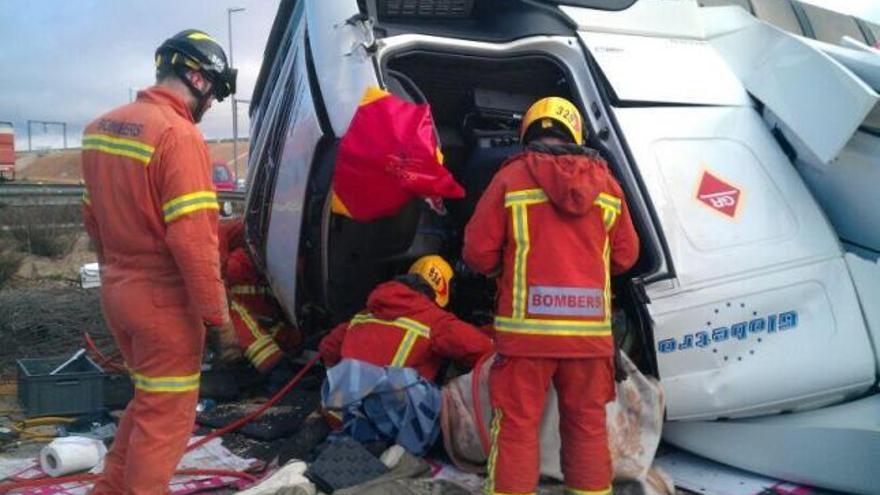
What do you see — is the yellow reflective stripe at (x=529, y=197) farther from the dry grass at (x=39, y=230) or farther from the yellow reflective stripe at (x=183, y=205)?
the dry grass at (x=39, y=230)

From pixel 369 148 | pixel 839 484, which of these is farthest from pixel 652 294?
pixel 369 148

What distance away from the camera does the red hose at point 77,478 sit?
3.16 m

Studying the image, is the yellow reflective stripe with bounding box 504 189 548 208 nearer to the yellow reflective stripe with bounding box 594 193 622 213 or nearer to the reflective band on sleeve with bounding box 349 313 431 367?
the yellow reflective stripe with bounding box 594 193 622 213

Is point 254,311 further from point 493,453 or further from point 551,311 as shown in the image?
point 551,311

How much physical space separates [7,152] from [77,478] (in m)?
24.8

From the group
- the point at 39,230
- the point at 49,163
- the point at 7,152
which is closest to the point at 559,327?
the point at 39,230

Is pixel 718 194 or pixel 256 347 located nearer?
pixel 718 194

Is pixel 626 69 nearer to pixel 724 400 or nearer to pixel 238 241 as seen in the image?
pixel 724 400

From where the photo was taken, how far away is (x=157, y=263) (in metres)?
2.80

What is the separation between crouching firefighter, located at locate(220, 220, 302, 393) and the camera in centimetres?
486

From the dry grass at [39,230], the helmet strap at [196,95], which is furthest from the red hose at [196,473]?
the dry grass at [39,230]

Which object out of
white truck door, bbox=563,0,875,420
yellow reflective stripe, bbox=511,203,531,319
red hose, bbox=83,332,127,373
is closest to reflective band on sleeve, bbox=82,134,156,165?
yellow reflective stripe, bbox=511,203,531,319

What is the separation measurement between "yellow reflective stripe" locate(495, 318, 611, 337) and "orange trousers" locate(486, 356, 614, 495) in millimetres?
100

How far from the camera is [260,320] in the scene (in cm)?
535
